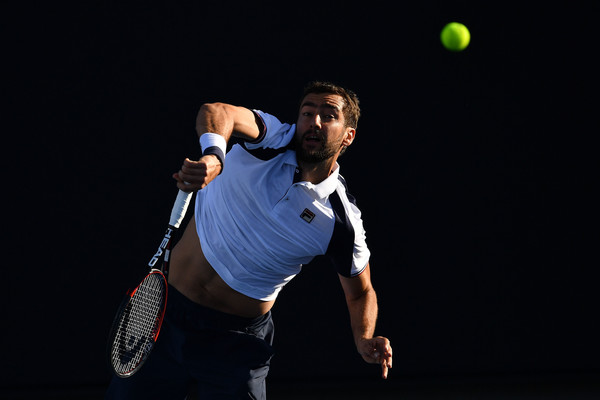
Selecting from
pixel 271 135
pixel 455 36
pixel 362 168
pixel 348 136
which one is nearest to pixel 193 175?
pixel 271 135

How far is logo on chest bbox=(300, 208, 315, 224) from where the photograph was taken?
223 centimetres

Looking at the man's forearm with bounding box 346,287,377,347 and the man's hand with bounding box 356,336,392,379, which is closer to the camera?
the man's hand with bounding box 356,336,392,379

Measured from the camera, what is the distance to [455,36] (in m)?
3.35

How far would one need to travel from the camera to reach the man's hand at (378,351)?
2123mm

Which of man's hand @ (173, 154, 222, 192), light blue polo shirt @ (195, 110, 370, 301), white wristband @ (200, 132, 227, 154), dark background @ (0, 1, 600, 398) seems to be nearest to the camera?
man's hand @ (173, 154, 222, 192)

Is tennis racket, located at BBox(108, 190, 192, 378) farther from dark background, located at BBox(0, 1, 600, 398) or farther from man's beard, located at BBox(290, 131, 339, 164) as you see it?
dark background, located at BBox(0, 1, 600, 398)

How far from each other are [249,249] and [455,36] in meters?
1.73

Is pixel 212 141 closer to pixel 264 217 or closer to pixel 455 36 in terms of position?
pixel 264 217

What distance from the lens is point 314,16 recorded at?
336 centimetres

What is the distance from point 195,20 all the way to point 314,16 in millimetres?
554

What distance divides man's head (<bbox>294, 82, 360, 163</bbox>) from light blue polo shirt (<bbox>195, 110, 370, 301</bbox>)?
0.05 metres

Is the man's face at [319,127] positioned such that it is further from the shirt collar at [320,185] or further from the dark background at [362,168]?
the dark background at [362,168]

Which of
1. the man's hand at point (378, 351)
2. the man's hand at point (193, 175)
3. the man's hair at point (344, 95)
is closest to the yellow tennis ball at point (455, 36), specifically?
the man's hair at point (344, 95)

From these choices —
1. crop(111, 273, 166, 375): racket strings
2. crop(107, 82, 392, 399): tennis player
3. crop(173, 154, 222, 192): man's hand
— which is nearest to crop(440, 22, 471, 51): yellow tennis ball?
crop(107, 82, 392, 399): tennis player
